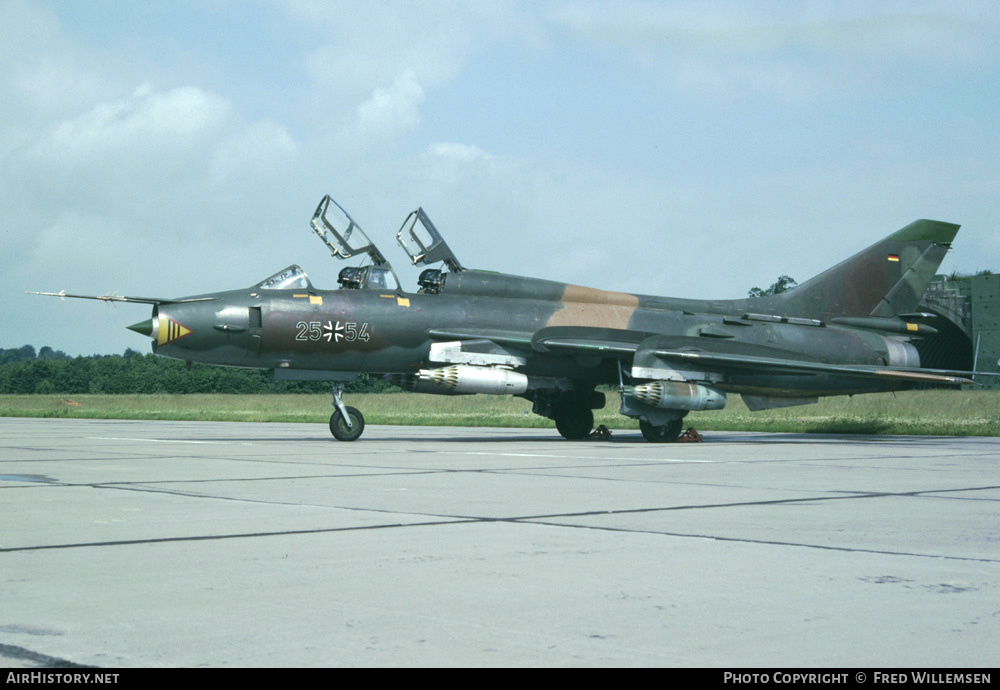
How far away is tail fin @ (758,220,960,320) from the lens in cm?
2195

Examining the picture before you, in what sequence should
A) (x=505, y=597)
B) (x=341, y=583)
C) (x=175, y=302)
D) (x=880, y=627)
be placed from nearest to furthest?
1. (x=880, y=627)
2. (x=505, y=597)
3. (x=341, y=583)
4. (x=175, y=302)

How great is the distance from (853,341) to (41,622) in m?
19.6

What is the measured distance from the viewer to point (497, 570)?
5.02 m

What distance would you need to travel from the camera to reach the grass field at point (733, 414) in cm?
2467

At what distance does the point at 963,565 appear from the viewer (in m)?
5.14

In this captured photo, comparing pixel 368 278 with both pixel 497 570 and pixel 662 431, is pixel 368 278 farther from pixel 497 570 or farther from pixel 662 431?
pixel 497 570

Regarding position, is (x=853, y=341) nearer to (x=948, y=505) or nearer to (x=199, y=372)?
(x=948, y=505)

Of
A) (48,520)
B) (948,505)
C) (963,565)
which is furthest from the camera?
(948,505)

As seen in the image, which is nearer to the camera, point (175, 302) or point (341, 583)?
point (341, 583)

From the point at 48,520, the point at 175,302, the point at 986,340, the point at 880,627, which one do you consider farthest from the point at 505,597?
the point at 986,340

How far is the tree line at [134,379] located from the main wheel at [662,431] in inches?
1581

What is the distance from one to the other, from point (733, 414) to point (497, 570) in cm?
2747

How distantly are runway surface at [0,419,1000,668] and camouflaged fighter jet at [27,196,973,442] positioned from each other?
7.20 m

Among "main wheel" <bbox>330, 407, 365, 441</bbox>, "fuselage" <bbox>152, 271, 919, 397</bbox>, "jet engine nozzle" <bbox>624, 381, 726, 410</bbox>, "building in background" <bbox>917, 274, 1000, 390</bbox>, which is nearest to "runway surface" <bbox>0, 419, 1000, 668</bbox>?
"fuselage" <bbox>152, 271, 919, 397</bbox>
